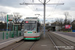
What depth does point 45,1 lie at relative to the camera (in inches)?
930

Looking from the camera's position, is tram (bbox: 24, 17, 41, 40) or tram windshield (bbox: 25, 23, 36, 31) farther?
tram windshield (bbox: 25, 23, 36, 31)

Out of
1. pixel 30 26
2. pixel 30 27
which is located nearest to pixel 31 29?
pixel 30 27

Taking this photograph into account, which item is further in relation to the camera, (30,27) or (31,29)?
(30,27)

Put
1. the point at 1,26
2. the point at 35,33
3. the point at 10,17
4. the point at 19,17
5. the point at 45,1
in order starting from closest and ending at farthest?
the point at 35,33 < the point at 10,17 < the point at 45,1 < the point at 19,17 < the point at 1,26

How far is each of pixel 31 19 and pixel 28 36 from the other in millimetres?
2713

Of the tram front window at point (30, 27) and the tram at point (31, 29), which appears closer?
the tram at point (31, 29)

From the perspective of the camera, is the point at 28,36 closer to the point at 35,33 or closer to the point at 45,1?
the point at 35,33

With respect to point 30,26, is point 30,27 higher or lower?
lower

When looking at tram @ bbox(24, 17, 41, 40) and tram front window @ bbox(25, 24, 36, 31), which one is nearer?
tram @ bbox(24, 17, 41, 40)

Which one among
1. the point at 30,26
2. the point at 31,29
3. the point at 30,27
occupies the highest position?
the point at 30,26

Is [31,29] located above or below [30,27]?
below

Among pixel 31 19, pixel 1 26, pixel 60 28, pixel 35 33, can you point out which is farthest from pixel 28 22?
pixel 60 28

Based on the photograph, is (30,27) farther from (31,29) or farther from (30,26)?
(31,29)

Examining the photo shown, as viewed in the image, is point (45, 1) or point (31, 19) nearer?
point (31, 19)
